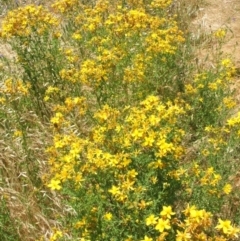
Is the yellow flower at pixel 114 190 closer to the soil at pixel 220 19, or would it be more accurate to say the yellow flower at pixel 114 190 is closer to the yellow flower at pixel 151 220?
the yellow flower at pixel 151 220

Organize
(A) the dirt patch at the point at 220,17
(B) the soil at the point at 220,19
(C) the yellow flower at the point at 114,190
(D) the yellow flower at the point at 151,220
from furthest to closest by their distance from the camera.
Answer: (A) the dirt patch at the point at 220,17, (B) the soil at the point at 220,19, (C) the yellow flower at the point at 114,190, (D) the yellow flower at the point at 151,220

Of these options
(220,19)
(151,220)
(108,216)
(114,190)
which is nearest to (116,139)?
(114,190)

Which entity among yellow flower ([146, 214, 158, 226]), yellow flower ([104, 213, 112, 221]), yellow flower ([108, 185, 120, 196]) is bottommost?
yellow flower ([104, 213, 112, 221])

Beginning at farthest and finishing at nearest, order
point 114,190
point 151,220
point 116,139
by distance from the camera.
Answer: point 116,139, point 114,190, point 151,220

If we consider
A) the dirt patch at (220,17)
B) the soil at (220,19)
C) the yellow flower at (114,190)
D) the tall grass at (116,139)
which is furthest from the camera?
the dirt patch at (220,17)

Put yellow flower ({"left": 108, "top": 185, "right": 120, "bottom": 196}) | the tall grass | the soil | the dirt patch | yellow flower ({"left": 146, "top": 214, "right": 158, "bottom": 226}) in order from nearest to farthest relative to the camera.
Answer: yellow flower ({"left": 146, "top": 214, "right": 158, "bottom": 226}) < yellow flower ({"left": 108, "top": 185, "right": 120, "bottom": 196}) < the tall grass < the soil < the dirt patch

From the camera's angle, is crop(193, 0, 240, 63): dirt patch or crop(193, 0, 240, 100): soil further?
crop(193, 0, 240, 63): dirt patch

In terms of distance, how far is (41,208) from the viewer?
11.8 feet

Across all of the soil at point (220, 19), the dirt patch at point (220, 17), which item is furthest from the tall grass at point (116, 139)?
the dirt patch at point (220, 17)

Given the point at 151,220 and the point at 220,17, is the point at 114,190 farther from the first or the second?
the point at 220,17

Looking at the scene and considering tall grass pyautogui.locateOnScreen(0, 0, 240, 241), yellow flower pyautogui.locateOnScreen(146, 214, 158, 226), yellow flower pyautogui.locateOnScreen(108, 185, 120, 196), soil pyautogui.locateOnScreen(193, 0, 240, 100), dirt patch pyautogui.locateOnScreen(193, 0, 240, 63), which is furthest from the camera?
dirt patch pyautogui.locateOnScreen(193, 0, 240, 63)

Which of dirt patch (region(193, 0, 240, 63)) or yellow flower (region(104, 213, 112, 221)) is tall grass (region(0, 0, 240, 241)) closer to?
yellow flower (region(104, 213, 112, 221))

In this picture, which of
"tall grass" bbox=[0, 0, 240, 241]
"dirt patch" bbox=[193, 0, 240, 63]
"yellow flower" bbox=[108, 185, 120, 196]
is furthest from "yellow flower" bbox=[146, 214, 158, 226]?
"dirt patch" bbox=[193, 0, 240, 63]

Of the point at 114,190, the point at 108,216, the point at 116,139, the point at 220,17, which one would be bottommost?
the point at 108,216
